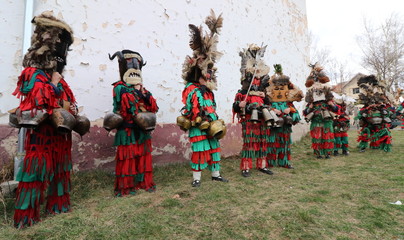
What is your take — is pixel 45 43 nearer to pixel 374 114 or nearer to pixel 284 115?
pixel 284 115

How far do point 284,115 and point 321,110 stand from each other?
5.26 ft

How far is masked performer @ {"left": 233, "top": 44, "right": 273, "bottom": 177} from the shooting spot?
424 cm

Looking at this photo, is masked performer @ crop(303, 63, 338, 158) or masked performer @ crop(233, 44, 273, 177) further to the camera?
masked performer @ crop(303, 63, 338, 158)

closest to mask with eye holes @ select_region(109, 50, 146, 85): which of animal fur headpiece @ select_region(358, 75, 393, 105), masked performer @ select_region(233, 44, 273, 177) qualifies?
masked performer @ select_region(233, 44, 273, 177)

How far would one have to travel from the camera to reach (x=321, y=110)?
5703 millimetres

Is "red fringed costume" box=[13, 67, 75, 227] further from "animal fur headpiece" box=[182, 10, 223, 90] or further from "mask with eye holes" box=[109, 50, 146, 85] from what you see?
"animal fur headpiece" box=[182, 10, 223, 90]

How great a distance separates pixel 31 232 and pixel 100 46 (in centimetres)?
309

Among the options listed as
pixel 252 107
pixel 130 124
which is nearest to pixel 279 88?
pixel 252 107

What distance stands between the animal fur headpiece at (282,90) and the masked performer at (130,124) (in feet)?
9.35

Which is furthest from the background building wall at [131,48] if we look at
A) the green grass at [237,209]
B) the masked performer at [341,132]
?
the masked performer at [341,132]

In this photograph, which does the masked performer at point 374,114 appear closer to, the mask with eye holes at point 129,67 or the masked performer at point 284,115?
the masked performer at point 284,115

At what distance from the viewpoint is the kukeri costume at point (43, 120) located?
227cm

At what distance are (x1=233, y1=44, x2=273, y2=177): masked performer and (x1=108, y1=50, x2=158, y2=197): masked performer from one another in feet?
5.90

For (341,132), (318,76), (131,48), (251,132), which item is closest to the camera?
(251,132)
